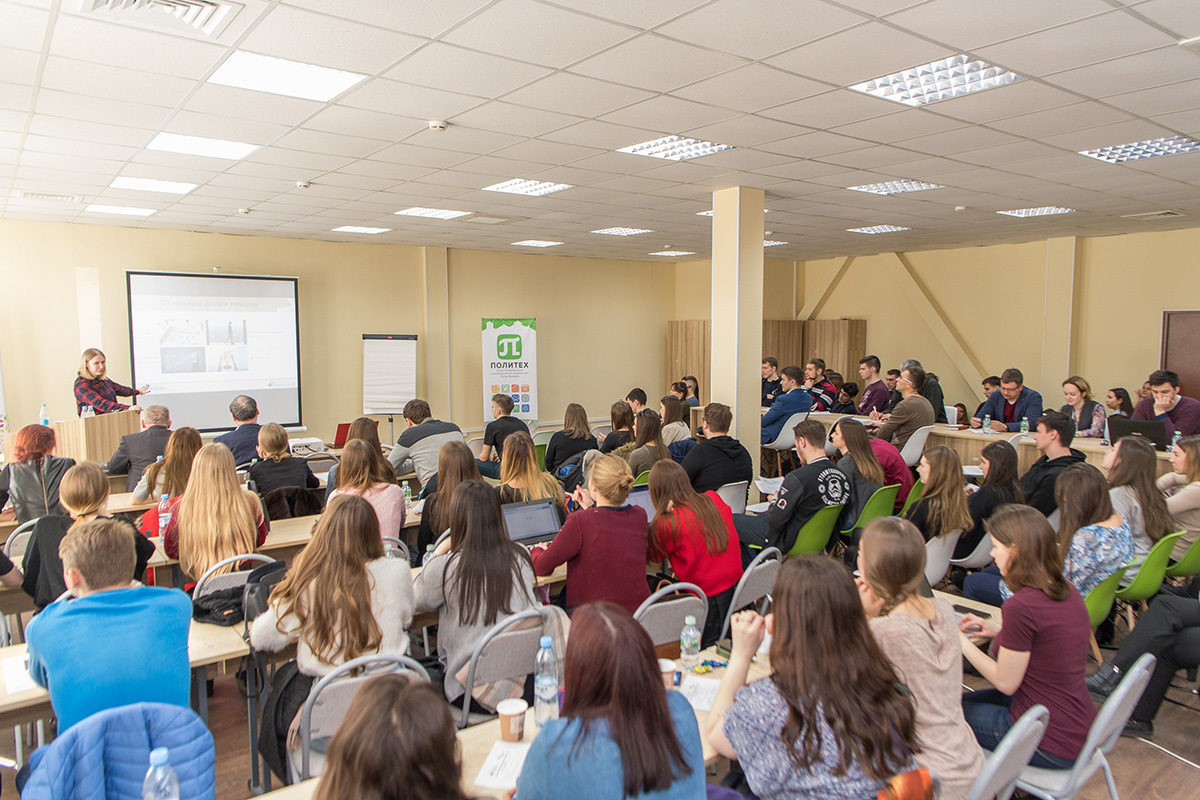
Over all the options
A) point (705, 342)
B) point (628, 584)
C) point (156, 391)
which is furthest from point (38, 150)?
point (705, 342)

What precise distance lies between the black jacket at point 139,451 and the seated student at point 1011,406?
24.6 ft

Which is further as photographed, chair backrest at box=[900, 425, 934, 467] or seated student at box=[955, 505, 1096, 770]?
chair backrest at box=[900, 425, 934, 467]

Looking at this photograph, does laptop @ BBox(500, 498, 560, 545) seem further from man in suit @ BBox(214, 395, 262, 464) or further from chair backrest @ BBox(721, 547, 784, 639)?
man in suit @ BBox(214, 395, 262, 464)

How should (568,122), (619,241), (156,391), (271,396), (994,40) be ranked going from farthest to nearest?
(619,241), (271,396), (156,391), (568,122), (994,40)

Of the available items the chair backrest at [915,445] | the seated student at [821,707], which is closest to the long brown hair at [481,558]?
the seated student at [821,707]

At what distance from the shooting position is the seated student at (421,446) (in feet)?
19.5

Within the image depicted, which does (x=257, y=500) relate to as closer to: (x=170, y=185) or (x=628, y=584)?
(x=628, y=584)

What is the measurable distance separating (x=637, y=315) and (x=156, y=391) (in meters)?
7.49

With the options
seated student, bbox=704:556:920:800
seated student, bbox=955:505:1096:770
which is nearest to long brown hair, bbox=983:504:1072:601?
seated student, bbox=955:505:1096:770

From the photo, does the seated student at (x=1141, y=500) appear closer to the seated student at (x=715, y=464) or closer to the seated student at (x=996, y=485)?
the seated student at (x=996, y=485)

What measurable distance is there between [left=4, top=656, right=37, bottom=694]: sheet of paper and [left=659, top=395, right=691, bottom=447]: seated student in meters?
4.71

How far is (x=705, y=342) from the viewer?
480 inches

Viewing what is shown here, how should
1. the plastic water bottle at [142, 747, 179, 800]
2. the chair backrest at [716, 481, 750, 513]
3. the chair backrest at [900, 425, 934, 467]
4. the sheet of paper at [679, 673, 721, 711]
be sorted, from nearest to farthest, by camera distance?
the plastic water bottle at [142, 747, 179, 800] → the sheet of paper at [679, 673, 721, 711] → the chair backrest at [716, 481, 750, 513] → the chair backrest at [900, 425, 934, 467]

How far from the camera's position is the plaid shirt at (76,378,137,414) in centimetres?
716
